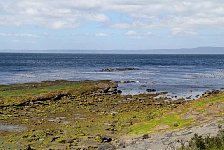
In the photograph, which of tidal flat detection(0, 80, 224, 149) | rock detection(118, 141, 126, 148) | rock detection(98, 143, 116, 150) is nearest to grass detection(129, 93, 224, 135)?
tidal flat detection(0, 80, 224, 149)

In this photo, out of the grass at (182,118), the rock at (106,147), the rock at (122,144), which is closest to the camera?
the rock at (106,147)

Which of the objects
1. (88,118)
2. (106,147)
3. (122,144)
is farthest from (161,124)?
(88,118)

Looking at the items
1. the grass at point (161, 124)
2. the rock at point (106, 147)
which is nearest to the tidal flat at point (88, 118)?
the grass at point (161, 124)

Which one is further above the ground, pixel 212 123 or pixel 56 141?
pixel 212 123

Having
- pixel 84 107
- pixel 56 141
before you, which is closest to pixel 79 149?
pixel 56 141

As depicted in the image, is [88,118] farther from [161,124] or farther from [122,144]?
[122,144]

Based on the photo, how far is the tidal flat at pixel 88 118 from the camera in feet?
106

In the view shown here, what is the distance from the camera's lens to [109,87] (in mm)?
72812

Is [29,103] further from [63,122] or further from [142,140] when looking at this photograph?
[142,140]

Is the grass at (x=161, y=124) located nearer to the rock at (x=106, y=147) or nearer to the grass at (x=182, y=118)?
the grass at (x=182, y=118)

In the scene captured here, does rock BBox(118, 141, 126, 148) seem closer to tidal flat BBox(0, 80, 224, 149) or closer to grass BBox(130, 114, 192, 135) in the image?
tidal flat BBox(0, 80, 224, 149)

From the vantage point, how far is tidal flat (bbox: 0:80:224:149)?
32281mm

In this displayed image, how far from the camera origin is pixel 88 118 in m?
43.8

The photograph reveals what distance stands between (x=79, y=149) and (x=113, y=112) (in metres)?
17.8
